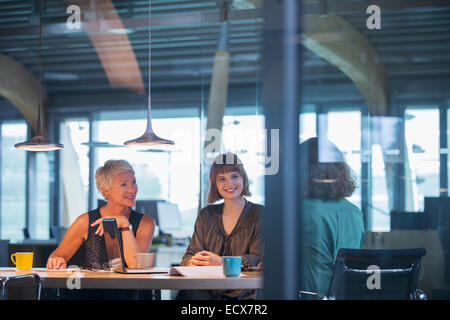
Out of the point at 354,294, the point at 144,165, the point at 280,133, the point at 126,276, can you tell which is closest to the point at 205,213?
the point at 126,276

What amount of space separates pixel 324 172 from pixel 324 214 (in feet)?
0.50

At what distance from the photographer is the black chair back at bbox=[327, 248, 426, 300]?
2.09 meters

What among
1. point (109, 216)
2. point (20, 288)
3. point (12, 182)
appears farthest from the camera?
point (12, 182)

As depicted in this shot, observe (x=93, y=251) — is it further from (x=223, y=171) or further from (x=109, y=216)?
(x=223, y=171)

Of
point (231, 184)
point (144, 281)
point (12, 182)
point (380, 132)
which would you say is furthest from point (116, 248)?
point (12, 182)

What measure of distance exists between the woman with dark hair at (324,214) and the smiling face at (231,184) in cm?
127

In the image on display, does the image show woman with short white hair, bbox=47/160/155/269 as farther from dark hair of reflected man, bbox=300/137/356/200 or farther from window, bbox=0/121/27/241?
window, bbox=0/121/27/241

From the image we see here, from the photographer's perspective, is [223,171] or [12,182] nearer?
[223,171]

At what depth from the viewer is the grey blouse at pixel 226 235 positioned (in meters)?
3.14

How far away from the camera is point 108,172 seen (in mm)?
3625

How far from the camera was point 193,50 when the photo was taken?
1025 centimetres

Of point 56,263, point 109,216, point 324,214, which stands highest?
point 324,214

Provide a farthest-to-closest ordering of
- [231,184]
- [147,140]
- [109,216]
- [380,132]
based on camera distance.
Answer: [147,140] → [109,216] → [231,184] → [380,132]

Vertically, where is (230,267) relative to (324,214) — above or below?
below
